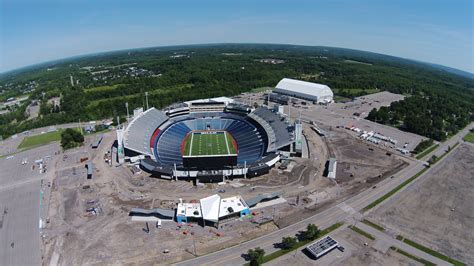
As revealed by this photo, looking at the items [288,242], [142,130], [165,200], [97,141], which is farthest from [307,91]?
[288,242]

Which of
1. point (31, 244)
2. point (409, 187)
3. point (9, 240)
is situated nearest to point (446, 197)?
point (409, 187)

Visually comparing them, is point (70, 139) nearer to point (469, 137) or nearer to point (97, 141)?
point (97, 141)

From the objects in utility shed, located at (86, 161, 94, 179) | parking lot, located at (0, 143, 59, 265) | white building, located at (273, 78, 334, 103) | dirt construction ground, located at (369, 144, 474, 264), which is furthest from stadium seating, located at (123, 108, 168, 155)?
white building, located at (273, 78, 334, 103)

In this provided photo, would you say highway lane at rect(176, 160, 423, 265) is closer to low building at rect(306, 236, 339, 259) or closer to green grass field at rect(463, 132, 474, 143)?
low building at rect(306, 236, 339, 259)

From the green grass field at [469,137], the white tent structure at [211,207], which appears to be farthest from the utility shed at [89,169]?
the green grass field at [469,137]

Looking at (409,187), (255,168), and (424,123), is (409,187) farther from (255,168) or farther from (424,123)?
(424,123)

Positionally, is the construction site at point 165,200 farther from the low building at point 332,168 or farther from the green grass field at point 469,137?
the green grass field at point 469,137

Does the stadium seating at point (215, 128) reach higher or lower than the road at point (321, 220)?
higher
